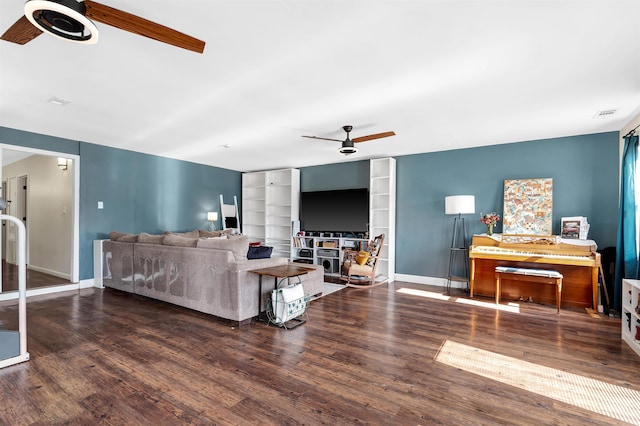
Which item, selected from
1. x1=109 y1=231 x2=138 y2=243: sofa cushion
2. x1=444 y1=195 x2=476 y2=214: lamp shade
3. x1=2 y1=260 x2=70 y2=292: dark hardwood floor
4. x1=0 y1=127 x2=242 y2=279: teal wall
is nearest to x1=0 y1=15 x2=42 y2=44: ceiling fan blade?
x1=109 y1=231 x2=138 y2=243: sofa cushion

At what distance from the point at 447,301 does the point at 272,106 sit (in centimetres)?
356

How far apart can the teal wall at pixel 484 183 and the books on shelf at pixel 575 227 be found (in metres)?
0.13

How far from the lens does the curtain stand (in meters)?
3.55

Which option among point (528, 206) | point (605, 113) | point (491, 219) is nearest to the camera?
point (605, 113)

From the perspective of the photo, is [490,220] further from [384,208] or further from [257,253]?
[257,253]

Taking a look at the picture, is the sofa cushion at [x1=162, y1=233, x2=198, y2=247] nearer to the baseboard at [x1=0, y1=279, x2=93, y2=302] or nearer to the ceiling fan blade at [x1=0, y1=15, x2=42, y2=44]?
the baseboard at [x1=0, y1=279, x2=93, y2=302]

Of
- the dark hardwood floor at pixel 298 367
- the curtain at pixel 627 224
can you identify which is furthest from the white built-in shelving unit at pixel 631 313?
the curtain at pixel 627 224

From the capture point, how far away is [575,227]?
4.36m

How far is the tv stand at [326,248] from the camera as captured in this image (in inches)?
249

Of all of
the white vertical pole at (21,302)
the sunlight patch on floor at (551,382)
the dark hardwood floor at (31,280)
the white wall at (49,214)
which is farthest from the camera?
the white wall at (49,214)

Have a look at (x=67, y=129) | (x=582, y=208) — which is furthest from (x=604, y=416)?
(x=67, y=129)

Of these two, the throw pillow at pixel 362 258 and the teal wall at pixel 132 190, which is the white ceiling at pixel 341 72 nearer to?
the teal wall at pixel 132 190

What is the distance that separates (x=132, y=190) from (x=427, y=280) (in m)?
5.75

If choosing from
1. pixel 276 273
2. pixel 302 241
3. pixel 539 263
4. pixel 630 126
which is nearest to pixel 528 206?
pixel 539 263
